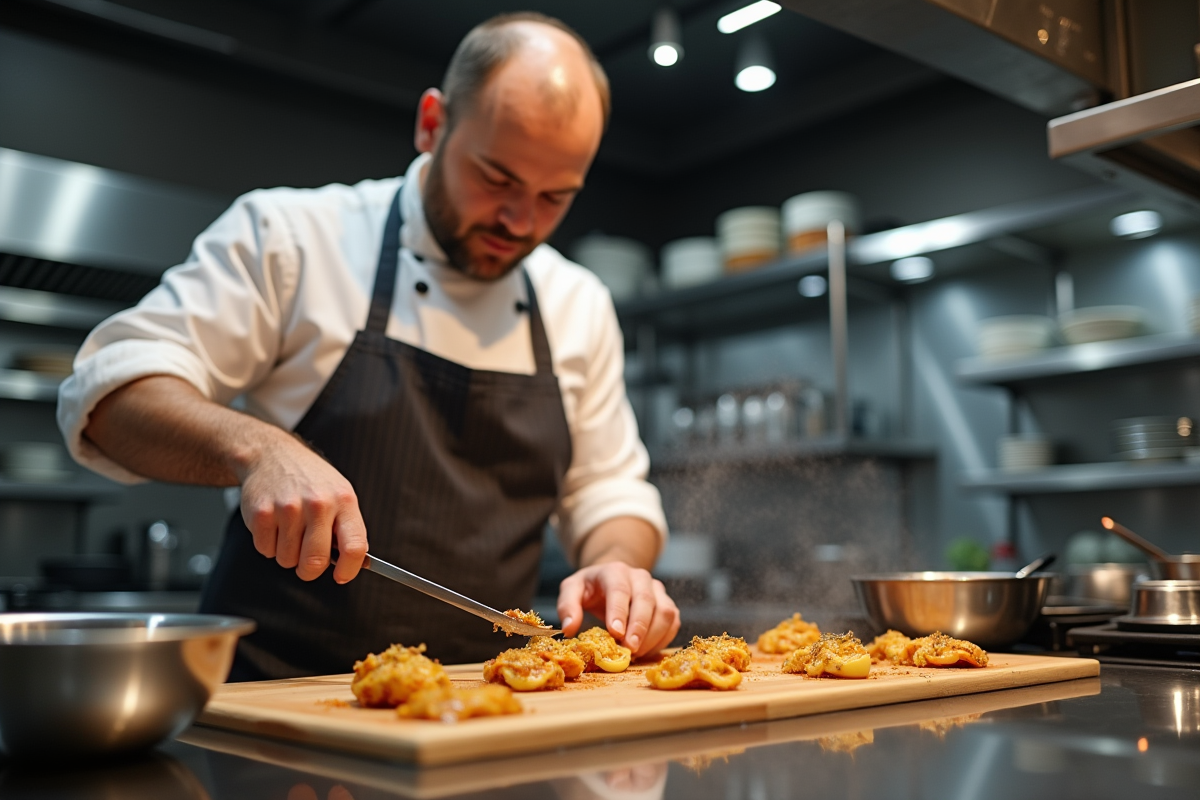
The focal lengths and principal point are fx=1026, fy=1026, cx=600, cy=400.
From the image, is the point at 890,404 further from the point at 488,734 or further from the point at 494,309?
the point at 488,734

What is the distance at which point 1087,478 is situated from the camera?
10.5 ft

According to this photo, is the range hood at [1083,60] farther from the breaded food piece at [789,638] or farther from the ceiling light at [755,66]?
the ceiling light at [755,66]

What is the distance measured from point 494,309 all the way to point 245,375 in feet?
1.58

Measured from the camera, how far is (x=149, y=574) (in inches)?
Result: 145

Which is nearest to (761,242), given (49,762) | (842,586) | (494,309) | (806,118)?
(806,118)

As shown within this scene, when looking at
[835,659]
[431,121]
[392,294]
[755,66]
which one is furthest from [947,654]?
[755,66]

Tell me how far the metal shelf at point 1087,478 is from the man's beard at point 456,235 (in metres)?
2.19

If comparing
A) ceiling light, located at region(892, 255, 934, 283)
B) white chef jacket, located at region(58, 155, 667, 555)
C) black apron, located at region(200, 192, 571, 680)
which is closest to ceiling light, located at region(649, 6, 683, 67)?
ceiling light, located at region(892, 255, 934, 283)

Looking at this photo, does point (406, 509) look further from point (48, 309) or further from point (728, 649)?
point (48, 309)

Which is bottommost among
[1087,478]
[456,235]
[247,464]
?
[247,464]

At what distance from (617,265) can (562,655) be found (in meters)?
3.81

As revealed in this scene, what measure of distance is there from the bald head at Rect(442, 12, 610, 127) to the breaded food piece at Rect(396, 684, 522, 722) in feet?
3.53

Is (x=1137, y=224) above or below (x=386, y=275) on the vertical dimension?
above

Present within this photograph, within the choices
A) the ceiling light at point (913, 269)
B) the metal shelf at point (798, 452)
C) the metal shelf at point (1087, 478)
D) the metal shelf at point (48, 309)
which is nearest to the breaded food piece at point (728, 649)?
the metal shelf at point (1087, 478)
